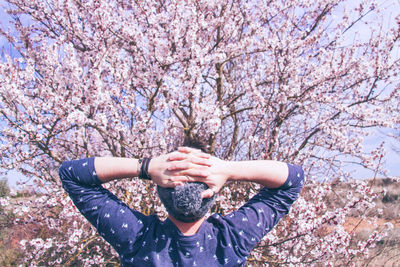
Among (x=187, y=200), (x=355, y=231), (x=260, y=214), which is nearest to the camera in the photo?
(x=187, y=200)

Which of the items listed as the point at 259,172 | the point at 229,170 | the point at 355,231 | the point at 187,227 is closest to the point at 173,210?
the point at 187,227

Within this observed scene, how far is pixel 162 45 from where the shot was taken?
12.5ft

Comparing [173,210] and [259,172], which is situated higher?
[259,172]

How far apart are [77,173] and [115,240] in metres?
0.30

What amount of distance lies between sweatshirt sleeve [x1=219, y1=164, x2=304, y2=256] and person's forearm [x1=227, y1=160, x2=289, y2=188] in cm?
4

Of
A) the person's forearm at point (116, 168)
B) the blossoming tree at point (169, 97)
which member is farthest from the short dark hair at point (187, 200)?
the blossoming tree at point (169, 97)

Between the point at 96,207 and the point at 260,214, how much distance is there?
682 millimetres

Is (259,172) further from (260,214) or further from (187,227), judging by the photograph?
(187,227)

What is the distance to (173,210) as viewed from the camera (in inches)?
40.7

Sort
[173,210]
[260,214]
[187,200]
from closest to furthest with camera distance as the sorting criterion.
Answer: [187,200] → [173,210] → [260,214]

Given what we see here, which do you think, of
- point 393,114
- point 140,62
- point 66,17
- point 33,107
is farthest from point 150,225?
point 393,114

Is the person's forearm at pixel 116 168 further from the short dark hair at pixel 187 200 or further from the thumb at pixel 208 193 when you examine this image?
the thumb at pixel 208 193

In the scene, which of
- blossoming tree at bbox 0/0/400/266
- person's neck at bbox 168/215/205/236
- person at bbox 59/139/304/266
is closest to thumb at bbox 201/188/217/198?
person at bbox 59/139/304/266

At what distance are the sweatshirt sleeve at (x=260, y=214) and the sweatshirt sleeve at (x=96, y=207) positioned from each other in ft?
1.31
